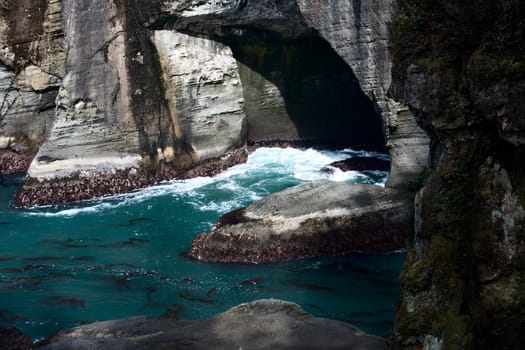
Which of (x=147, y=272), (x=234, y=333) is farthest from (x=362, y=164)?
(x=234, y=333)

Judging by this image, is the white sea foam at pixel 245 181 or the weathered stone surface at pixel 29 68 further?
the weathered stone surface at pixel 29 68

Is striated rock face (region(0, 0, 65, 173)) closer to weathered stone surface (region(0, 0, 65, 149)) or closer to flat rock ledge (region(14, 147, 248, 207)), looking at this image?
weathered stone surface (region(0, 0, 65, 149))

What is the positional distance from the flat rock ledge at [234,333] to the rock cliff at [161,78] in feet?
34.7

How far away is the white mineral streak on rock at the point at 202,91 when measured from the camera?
29.6 metres

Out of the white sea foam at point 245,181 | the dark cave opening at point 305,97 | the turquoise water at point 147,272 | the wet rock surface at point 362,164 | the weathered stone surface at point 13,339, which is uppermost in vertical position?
the dark cave opening at point 305,97

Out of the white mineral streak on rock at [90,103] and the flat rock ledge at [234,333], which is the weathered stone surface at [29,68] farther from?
the flat rock ledge at [234,333]

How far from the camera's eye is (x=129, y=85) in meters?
28.6

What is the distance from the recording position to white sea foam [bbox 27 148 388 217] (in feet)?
87.0

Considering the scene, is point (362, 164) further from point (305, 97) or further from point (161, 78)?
point (161, 78)

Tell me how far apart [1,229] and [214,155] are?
9.78 m

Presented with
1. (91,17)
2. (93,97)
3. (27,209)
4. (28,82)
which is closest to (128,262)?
(27,209)

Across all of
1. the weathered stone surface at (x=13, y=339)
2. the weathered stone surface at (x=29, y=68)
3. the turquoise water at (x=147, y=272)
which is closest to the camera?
the weathered stone surface at (x=13, y=339)

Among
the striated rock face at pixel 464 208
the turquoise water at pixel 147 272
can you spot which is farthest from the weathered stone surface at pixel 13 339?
the striated rock face at pixel 464 208

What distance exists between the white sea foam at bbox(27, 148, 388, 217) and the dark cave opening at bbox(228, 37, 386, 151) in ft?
3.88
